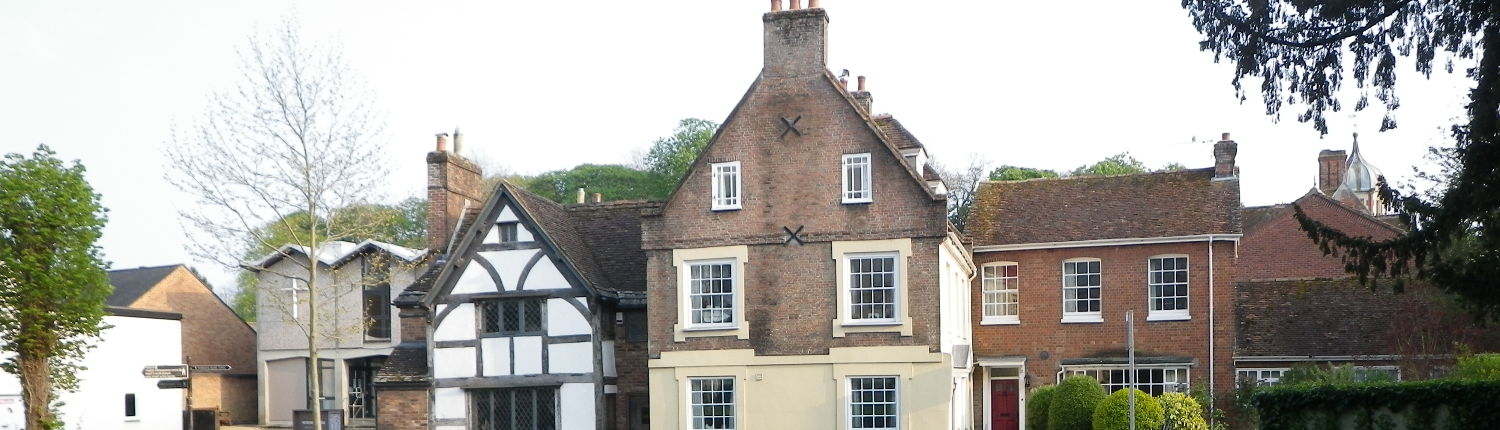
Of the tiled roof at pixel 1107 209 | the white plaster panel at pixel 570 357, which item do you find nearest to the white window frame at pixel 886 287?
the white plaster panel at pixel 570 357

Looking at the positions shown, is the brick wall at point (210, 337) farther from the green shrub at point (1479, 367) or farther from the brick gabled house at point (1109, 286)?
the green shrub at point (1479, 367)

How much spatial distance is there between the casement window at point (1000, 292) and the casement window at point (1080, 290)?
42.3 inches

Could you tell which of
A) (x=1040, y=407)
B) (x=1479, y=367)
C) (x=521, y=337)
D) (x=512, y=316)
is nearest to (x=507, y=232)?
(x=512, y=316)

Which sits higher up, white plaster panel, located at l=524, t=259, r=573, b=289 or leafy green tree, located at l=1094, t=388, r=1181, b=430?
white plaster panel, located at l=524, t=259, r=573, b=289

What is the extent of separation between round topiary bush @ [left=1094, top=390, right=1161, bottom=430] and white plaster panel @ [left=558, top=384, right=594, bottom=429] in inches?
379

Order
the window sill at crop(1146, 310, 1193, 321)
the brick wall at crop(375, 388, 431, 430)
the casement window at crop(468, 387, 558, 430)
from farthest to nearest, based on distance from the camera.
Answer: the window sill at crop(1146, 310, 1193, 321) → the brick wall at crop(375, 388, 431, 430) → the casement window at crop(468, 387, 558, 430)

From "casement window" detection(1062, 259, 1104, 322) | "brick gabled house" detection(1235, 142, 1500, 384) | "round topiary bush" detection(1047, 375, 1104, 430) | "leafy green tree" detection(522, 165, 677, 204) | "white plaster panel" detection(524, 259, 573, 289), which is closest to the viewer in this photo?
"round topiary bush" detection(1047, 375, 1104, 430)

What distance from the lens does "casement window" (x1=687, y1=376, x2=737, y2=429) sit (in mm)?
26328

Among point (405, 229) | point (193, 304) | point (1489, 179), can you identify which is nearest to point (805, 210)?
point (1489, 179)

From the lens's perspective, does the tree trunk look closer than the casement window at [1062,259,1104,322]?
Yes

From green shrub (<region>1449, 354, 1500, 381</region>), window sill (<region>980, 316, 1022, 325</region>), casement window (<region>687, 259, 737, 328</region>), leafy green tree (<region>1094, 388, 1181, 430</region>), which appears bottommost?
leafy green tree (<region>1094, 388, 1181, 430</region>)

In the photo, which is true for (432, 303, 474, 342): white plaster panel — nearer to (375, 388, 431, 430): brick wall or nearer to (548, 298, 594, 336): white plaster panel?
(375, 388, 431, 430): brick wall

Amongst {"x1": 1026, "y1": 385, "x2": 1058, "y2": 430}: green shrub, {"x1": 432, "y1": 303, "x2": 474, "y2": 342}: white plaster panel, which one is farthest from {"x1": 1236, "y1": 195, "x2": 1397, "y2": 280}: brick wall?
{"x1": 432, "y1": 303, "x2": 474, "y2": 342}: white plaster panel

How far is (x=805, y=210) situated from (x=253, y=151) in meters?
10.4
